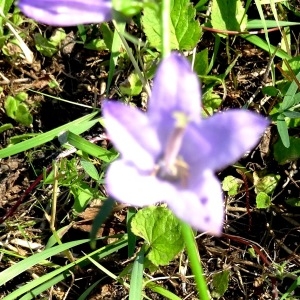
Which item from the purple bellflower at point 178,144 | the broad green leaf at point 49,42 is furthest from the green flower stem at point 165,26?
the broad green leaf at point 49,42

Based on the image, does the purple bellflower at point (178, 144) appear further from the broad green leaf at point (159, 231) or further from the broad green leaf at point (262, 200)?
the broad green leaf at point (262, 200)

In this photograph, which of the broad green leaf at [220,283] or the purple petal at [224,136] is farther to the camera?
the broad green leaf at [220,283]

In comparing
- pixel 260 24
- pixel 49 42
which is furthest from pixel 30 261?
pixel 260 24

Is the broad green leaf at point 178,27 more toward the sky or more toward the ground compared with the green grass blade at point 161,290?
more toward the sky

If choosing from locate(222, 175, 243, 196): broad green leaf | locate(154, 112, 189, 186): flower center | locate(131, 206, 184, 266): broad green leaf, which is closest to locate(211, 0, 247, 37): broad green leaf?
locate(222, 175, 243, 196): broad green leaf

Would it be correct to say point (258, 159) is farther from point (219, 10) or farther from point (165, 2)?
point (165, 2)

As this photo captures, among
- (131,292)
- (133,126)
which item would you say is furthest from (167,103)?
(131,292)

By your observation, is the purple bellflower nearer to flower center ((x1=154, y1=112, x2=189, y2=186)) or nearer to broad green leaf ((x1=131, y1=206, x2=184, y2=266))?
flower center ((x1=154, y1=112, x2=189, y2=186))
